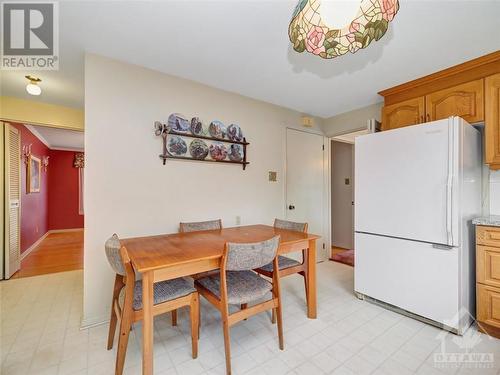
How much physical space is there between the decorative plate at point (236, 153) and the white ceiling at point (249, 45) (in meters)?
0.69

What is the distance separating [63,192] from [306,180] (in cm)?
651

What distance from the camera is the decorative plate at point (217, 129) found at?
104 inches

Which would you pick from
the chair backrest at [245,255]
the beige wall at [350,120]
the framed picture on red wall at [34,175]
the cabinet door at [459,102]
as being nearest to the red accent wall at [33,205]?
the framed picture on red wall at [34,175]

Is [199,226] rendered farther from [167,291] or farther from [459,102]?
[459,102]

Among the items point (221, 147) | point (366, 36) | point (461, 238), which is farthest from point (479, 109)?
point (221, 147)

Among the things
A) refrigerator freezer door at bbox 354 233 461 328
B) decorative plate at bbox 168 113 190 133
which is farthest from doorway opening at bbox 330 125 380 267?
decorative plate at bbox 168 113 190 133

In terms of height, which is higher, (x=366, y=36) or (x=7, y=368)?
(x=366, y=36)

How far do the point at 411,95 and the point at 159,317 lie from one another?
3.42 meters

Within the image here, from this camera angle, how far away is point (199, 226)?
233 centimetres

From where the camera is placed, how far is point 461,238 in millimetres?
1810

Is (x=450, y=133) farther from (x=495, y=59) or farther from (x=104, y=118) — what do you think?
(x=104, y=118)

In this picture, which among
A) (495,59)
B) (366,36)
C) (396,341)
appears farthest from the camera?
(495,59)

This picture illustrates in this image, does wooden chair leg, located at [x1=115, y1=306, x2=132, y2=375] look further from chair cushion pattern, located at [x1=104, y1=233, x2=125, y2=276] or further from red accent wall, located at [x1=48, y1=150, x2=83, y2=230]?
red accent wall, located at [x1=48, y1=150, x2=83, y2=230]

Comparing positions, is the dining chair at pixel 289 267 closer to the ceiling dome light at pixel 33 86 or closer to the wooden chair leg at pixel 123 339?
the wooden chair leg at pixel 123 339
